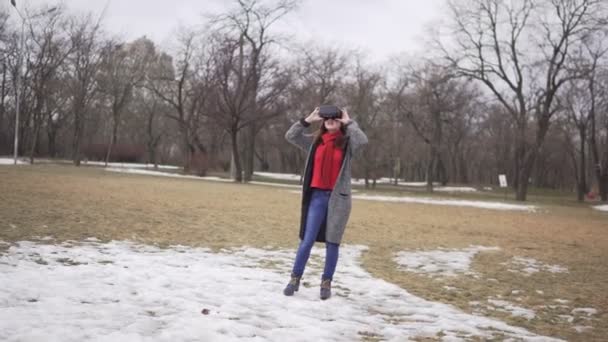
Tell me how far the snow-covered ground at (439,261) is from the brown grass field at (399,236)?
229mm

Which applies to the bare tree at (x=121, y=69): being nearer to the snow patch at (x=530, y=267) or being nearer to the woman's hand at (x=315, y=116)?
the snow patch at (x=530, y=267)

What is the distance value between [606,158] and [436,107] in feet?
42.1

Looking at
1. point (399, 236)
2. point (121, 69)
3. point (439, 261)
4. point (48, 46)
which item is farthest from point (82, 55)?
point (439, 261)

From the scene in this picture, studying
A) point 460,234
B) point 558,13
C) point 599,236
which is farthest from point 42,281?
point 558,13

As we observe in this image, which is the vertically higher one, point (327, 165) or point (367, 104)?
point (367, 104)

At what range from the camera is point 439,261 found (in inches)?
305

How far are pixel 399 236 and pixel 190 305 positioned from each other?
719 cm

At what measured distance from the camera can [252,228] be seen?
10.0m

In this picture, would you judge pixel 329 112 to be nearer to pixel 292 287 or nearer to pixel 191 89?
pixel 292 287

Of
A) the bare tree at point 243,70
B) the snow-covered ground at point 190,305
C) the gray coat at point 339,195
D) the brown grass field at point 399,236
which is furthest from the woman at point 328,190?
the bare tree at point 243,70

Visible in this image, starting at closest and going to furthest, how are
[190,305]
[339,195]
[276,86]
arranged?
[190,305], [339,195], [276,86]

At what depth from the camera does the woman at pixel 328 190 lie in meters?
4.76

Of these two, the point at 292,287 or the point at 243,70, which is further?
the point at 243,70

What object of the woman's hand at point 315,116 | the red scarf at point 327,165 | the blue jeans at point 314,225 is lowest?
the blue jeans at point 314,225
